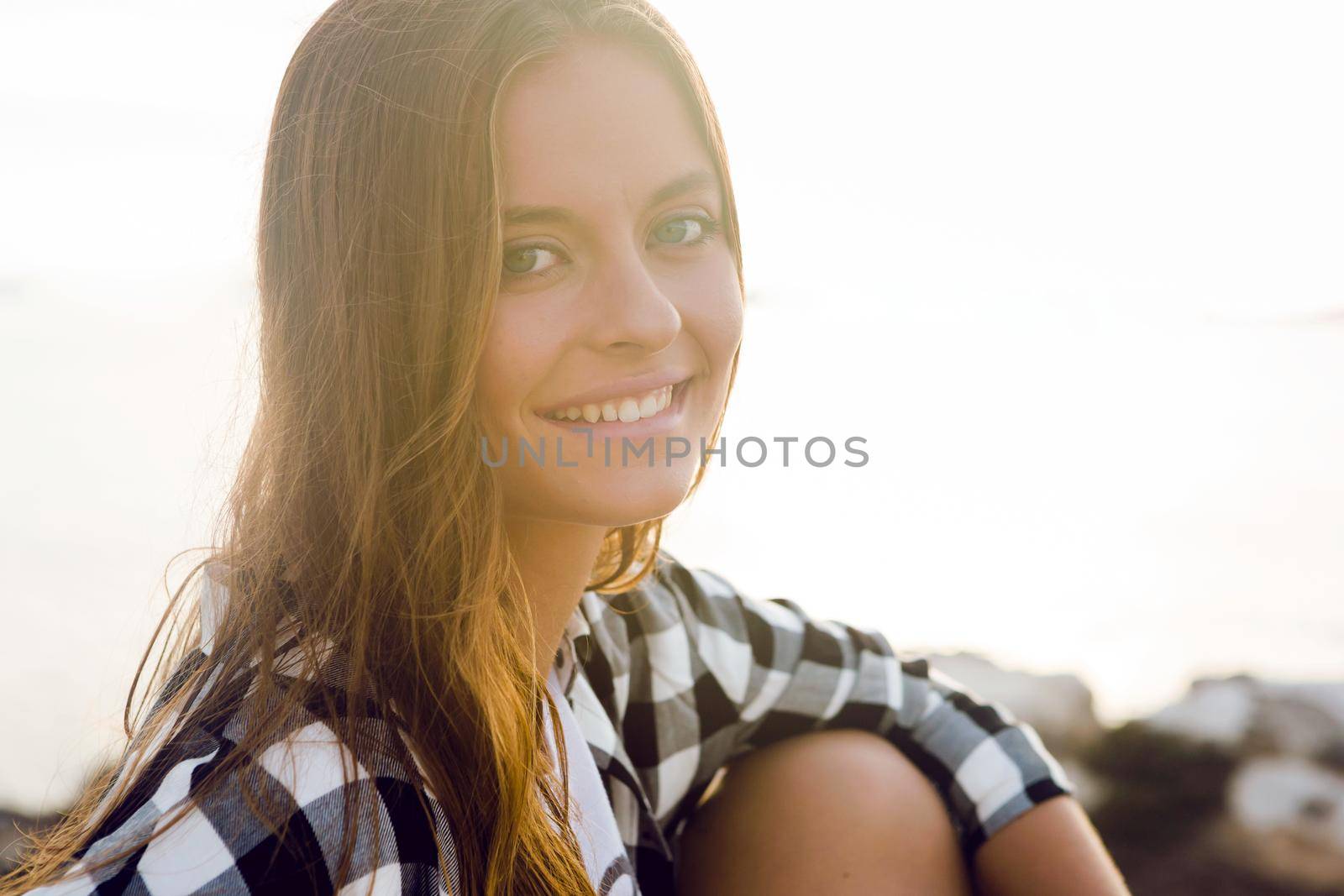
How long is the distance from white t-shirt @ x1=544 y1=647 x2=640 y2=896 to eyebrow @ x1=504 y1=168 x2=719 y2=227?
2.02 ft

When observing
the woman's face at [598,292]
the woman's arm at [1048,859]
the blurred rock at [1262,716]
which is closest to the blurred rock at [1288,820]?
the blurred rock at [1262,716]

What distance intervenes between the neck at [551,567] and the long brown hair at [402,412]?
15 centimetres

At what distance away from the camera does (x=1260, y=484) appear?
5.00 metres

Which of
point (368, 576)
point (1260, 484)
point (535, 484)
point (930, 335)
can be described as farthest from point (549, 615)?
point (930, 335)

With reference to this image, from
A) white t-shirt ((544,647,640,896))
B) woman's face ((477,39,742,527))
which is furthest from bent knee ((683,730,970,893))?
woman's face ((477,39,742,527))

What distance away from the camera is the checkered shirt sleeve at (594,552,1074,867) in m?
1.83

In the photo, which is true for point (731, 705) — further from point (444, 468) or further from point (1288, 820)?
point (1288, 820)

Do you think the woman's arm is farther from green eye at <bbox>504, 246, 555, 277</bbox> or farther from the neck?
green eye at <bbox>504, 246, 555, 277</bbox>

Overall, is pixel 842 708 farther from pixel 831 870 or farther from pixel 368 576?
A: pixel 368 576

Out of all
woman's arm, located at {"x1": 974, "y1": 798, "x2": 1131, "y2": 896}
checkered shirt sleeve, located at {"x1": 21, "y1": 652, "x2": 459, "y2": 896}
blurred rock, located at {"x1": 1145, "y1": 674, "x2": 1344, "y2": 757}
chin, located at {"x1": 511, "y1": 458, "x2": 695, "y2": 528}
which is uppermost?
chin, located at {"x1": 511, "y1": 458, "x2": 695, "y2": 528}

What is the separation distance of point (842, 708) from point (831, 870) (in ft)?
0.94

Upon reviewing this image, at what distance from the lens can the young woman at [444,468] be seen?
3.67 ft

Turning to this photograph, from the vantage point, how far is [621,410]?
1474mm

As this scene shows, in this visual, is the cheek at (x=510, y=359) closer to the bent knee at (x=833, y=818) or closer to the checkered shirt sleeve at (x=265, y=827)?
the checkered shirt sleeve at (x=265, y=827)
